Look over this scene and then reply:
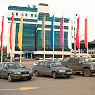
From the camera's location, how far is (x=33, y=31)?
87.4 meters

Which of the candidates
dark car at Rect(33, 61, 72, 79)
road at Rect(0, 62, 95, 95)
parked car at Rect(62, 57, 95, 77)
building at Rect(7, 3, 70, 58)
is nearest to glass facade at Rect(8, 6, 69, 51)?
building at Rect(7, 3, 70, 58)

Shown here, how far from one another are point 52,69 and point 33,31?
246ft

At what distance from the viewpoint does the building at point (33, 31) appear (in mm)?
84438

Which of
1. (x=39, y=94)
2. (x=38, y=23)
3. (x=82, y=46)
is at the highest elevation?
(x=38, y=23)

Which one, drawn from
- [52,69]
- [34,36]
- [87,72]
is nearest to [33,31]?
[34,36]

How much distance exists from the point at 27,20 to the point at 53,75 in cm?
7513

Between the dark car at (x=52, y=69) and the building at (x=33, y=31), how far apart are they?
2690 inches

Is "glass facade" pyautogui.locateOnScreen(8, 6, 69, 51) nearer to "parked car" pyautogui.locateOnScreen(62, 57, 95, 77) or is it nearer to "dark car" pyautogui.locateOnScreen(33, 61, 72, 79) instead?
"parked car" pyautogui.locateOnScreen(62, 57, 95, 77)

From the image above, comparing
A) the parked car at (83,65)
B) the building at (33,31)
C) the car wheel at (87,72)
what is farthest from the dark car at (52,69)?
the building at (33,31)

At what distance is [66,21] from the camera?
293 feet

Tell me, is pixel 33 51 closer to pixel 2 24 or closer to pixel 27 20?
pixel 27 20

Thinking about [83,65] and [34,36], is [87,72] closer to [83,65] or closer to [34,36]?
[83,65]

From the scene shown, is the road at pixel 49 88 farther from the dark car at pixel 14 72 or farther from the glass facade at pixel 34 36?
the glass facade at pixel 34 36

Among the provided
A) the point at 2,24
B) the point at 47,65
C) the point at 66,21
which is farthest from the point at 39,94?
the point at 66,21
